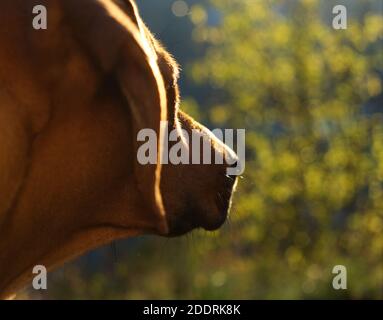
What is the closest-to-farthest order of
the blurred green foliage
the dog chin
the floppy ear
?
the floppy ear, the dog chin, the blurred green foliage

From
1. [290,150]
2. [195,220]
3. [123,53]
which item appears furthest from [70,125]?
[290,150]

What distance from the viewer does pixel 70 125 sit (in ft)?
5.84

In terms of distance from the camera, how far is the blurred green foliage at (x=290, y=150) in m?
8.34

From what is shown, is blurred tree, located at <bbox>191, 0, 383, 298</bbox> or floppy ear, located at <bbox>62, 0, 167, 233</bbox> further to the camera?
blurred tree, located at <bbox>191, 0, 383, 298</bbox>

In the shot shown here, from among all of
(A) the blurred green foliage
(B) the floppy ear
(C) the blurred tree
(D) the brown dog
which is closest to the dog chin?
(D) the brown dog

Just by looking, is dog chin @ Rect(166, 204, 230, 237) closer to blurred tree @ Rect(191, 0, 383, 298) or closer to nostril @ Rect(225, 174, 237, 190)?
nostril @ Rect(225, 174, 237, 190)

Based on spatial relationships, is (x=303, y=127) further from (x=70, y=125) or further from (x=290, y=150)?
(x=70, y=125)

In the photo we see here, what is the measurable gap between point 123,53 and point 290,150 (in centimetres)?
701

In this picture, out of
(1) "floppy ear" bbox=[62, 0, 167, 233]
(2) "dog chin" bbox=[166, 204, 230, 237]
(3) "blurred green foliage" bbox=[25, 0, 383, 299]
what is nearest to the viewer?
(1) "floppy ear" bbox=[62, 0, 167, 233]

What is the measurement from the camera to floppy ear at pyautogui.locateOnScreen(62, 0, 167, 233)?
164cm

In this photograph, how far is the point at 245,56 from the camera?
27.8 feet
